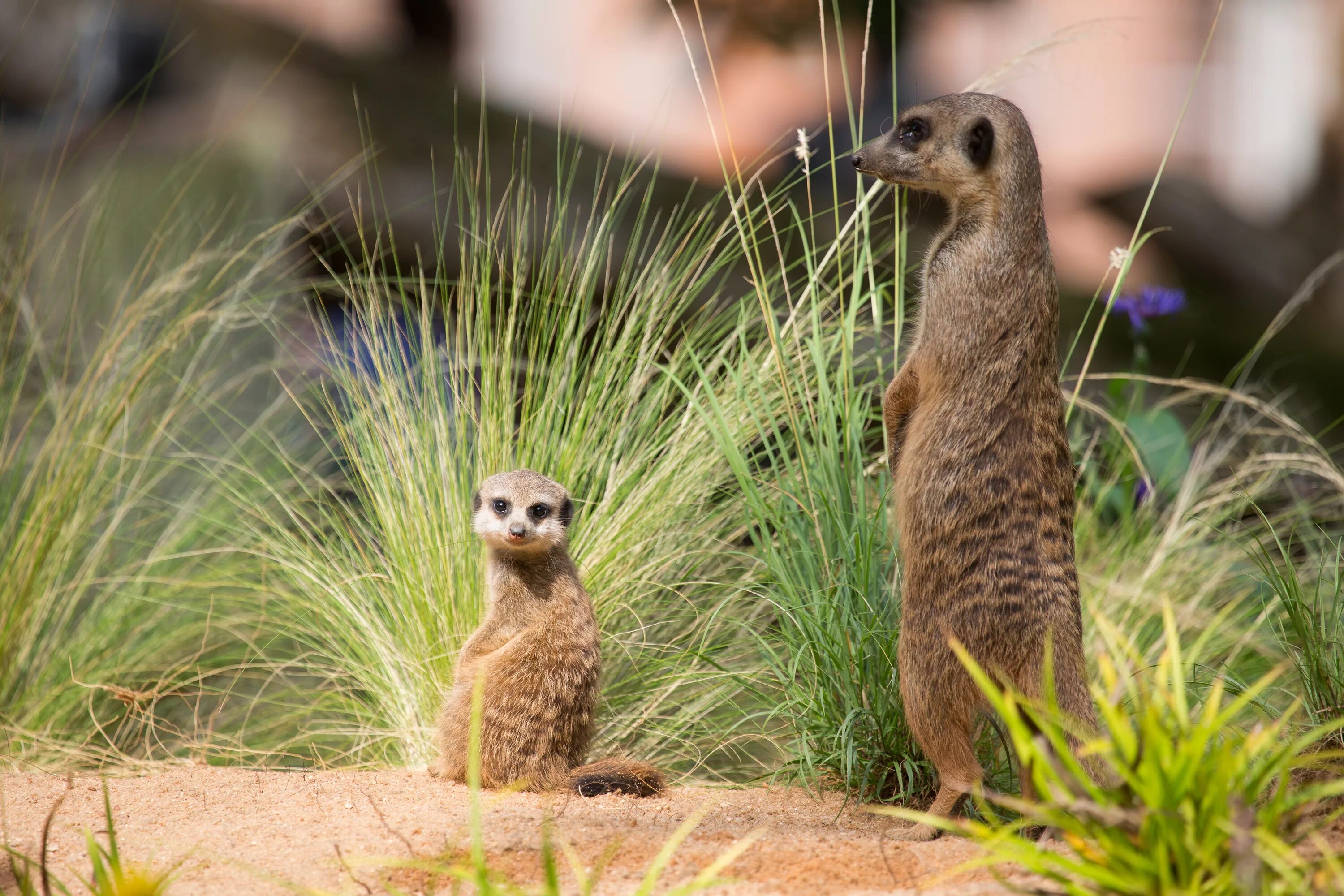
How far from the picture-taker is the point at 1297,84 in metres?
11.5

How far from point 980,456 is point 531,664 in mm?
1044

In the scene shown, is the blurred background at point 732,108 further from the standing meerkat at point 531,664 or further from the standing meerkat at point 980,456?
the standing meerkat at point 531,664

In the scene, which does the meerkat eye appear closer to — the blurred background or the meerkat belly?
the blurred background

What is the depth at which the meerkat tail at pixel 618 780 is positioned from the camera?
2465 millimetres

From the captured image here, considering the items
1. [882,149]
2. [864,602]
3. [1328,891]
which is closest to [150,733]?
[864,602]

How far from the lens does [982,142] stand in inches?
93.0

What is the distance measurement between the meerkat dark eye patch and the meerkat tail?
4.61 ft

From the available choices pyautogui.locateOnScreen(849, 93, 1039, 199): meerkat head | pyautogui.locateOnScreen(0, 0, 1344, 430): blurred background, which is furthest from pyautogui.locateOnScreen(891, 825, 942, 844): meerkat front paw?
pyautogui.locateOnScreen(0, 0, 1344, 430): blurred background

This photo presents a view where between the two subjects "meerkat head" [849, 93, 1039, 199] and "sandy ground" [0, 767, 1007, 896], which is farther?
"meerkat head" [849, 93, 1039, 199]

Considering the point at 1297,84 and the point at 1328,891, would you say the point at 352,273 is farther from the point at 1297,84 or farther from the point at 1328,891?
the point at 1297,84

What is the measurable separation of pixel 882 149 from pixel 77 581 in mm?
2484

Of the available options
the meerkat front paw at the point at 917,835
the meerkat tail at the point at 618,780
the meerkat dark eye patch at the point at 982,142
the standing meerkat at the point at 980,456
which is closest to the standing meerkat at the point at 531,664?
the meerkat tail at the point at 618,780

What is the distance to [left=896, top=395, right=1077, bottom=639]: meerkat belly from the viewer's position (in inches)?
87.0

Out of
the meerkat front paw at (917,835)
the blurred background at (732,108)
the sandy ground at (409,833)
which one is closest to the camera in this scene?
the sandy ground at (409,833)
